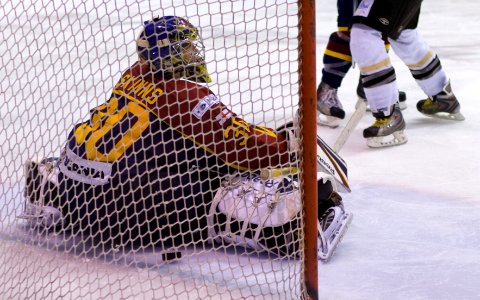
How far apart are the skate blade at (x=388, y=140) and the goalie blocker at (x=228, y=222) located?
0.92 meters

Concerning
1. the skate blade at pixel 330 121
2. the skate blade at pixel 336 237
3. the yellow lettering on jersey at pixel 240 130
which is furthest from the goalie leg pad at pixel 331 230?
the skate blade at pixel 330 121

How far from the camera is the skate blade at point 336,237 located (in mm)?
2162

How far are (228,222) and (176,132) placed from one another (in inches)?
9.4

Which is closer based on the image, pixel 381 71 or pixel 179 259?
pixel 179 259

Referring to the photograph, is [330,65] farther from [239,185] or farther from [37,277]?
[37,277]

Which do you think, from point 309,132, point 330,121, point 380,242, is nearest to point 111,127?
point 309,132

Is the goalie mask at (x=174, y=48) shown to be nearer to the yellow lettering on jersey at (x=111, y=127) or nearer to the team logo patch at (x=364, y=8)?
the yellow lettering on jersey at (x=111, y=127)

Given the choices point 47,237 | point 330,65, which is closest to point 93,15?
point 330,65

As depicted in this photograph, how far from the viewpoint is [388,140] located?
3.18 m

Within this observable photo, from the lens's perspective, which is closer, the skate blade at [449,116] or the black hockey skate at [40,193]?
the black hockey skate at [40,193]

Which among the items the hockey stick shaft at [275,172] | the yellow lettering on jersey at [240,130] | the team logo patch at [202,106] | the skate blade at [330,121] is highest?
the team logo patch at [202,106]

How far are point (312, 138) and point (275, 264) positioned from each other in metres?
0.42

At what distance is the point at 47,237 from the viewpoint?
89.0 inches

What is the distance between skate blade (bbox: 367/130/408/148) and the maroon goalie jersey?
1.06m
